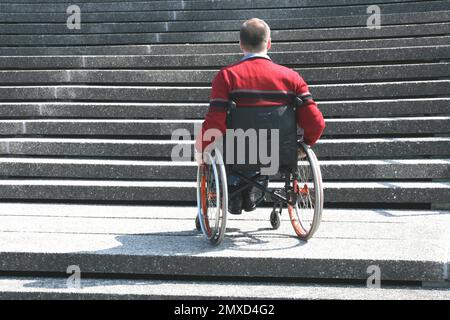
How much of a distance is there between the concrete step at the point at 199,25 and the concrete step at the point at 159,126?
2175 mm

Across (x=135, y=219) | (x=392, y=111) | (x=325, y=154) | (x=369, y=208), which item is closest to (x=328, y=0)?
(x=392, y=111)

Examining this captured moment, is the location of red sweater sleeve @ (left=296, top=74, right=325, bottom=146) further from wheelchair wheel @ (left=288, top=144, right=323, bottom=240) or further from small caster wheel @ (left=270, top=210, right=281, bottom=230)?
small caster wheel @ (left=270, top=210, right=281, bottom=230)

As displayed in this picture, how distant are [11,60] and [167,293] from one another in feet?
14.2

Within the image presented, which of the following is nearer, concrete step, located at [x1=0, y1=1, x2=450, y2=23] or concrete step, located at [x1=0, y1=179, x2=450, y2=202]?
concrete step, located at [x1=0, y1=179, x2=450, y2=202]

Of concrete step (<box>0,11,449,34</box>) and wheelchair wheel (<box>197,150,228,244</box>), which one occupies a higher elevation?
concrete step (<box>0,11,449,34</box>)

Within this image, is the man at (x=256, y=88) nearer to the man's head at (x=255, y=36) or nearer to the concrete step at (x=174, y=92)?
the man's head at (x=255, y=36)

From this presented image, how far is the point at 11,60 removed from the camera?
6.66 metres

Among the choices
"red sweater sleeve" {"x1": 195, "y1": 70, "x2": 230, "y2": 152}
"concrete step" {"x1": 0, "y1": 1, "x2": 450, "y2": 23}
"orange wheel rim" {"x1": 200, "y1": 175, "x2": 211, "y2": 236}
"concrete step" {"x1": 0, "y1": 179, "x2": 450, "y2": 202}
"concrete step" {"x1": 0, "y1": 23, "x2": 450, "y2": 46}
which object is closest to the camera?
"red sweater sleeve" {"x1": 195, "y1": 70, "x2": 230, "y2": 152}

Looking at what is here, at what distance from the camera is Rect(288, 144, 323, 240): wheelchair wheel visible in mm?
3287

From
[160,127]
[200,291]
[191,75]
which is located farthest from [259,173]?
[191,75]

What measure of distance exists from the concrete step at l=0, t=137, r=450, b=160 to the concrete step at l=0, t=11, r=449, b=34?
243 centimetres

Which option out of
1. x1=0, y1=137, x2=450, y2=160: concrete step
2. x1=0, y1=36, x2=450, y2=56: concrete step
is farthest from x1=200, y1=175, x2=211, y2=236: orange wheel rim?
x1=0, y1=36, x2=450, y2=56: concrete step

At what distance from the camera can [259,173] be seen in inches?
139

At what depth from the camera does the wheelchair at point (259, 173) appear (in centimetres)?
329
